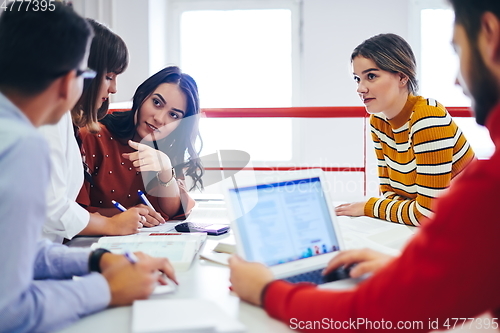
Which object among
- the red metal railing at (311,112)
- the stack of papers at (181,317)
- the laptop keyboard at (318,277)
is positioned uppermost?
the red metal railing at (311,112)

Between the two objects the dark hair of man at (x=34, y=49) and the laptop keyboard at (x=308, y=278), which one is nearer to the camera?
the dark hair of man at (x=34, y=49)

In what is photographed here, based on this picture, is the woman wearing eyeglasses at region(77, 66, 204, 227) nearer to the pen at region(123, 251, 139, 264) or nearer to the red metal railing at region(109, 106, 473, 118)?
the pen at region(123, 251, 139, 264)

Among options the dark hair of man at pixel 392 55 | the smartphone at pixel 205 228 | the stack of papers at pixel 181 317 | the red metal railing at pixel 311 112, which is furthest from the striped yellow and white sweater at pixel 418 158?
the stack of papers at pixel 181 317

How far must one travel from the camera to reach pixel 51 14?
2.55 ft

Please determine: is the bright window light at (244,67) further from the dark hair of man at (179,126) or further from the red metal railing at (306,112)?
the dark hair of man at (179,126)

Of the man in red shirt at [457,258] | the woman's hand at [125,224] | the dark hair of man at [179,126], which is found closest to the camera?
the man in red shirt at [457,258]

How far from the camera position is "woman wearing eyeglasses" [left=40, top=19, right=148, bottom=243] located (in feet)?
3.92

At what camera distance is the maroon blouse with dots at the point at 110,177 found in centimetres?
164

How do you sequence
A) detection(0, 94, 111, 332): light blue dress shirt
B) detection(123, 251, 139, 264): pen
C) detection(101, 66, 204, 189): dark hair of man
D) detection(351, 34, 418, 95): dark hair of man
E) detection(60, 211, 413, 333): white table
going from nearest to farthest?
detection(0, 94, 111, 332): light blue dress shirt, detection(60, 211, 413, 333): white table, detection(123, 251, 139, 264): pen, detection(351, 34, 418, 95): dark hair of man, detection(101, 66, 204, 189): dark hair of man

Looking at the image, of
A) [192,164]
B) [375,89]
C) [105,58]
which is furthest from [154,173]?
[375,89]

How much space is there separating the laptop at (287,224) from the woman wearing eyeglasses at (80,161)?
1.71 feet

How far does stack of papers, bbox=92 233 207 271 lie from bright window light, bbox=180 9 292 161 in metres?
3.01

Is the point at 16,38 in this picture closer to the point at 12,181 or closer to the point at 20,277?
the point at 12,181

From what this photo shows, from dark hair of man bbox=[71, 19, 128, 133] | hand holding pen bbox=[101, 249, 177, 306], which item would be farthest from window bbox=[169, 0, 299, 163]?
hand holding pen bbox=[101, 249, 177, 306]
